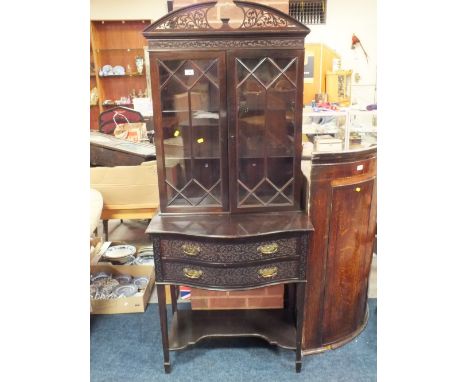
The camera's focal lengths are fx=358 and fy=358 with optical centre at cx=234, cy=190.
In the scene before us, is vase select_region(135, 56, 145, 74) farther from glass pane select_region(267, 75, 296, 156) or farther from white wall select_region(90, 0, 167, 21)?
glass pane select_region(267, 75, 296, 156)

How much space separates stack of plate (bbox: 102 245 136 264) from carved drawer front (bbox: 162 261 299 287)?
3.47 feet

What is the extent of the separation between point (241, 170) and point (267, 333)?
0.81 metres

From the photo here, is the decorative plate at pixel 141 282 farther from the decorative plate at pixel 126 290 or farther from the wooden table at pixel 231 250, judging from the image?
the wooden table at pixel 231 250

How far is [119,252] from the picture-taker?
251 cm

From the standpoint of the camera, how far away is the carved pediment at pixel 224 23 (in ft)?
4.54

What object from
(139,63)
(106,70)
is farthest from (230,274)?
(106,70)

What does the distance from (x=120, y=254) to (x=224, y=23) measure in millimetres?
1712

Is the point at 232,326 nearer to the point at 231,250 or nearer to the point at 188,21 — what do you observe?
the point at 231,250

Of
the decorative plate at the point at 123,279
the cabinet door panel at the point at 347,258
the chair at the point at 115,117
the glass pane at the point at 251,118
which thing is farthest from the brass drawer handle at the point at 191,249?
the chair at the point at 115,117

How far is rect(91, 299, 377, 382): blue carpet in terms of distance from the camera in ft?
5.46

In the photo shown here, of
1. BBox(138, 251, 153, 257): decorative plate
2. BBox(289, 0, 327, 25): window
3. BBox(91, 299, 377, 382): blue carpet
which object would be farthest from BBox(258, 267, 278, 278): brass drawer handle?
BBox(289, 0, 327, 25): window
